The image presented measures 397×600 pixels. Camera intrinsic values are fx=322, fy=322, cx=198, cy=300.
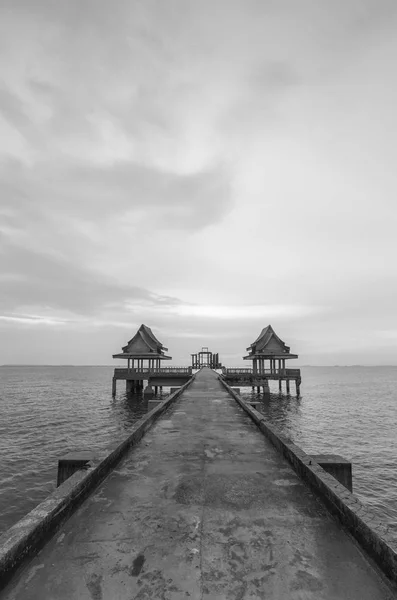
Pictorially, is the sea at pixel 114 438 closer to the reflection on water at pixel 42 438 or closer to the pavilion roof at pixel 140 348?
the reflection on water at pixel 42 438

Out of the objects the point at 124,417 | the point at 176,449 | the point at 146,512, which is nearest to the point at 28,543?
the point at 146,512

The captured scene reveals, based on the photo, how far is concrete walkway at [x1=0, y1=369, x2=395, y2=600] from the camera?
251 centimetres

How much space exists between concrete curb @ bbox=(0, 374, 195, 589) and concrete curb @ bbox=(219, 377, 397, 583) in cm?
299

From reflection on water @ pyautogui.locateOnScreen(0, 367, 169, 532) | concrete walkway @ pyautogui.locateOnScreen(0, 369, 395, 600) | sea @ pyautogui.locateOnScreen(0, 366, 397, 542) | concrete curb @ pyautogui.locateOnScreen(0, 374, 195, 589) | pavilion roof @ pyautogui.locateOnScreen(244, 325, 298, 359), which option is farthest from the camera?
pavilion roof @ pyautogui.locateOnScreen(244, 325, 298, 359)

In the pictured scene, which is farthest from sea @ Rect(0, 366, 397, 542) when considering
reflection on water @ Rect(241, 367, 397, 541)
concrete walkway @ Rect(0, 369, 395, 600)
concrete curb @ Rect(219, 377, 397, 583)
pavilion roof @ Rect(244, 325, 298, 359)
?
pavilion roof @ Rect(244, 325, 298, 359)

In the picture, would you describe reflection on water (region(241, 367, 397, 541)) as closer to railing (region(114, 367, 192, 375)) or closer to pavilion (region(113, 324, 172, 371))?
railing (region(114, 367, 192, 375))

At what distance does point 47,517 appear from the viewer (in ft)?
10.6

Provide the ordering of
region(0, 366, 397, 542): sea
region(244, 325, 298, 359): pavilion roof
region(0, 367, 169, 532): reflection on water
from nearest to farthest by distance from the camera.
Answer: region(0, 367, 169, 532): reflection on water < region(0, 366, 397, 542): sea < region(244, 325, 298, 359): pavilion roof

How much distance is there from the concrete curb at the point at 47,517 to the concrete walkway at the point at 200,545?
10 centimetres

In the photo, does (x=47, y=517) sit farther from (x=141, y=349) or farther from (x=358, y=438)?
(x=141, y=349)

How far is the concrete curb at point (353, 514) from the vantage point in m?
2.75

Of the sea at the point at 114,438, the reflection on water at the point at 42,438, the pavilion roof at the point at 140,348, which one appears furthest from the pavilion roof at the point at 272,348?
the reflection on water at the point at 42,438

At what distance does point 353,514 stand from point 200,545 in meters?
1.60

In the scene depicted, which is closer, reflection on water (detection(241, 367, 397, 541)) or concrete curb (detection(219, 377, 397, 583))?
concrete curb (detection(219, 377, 397, 583))
